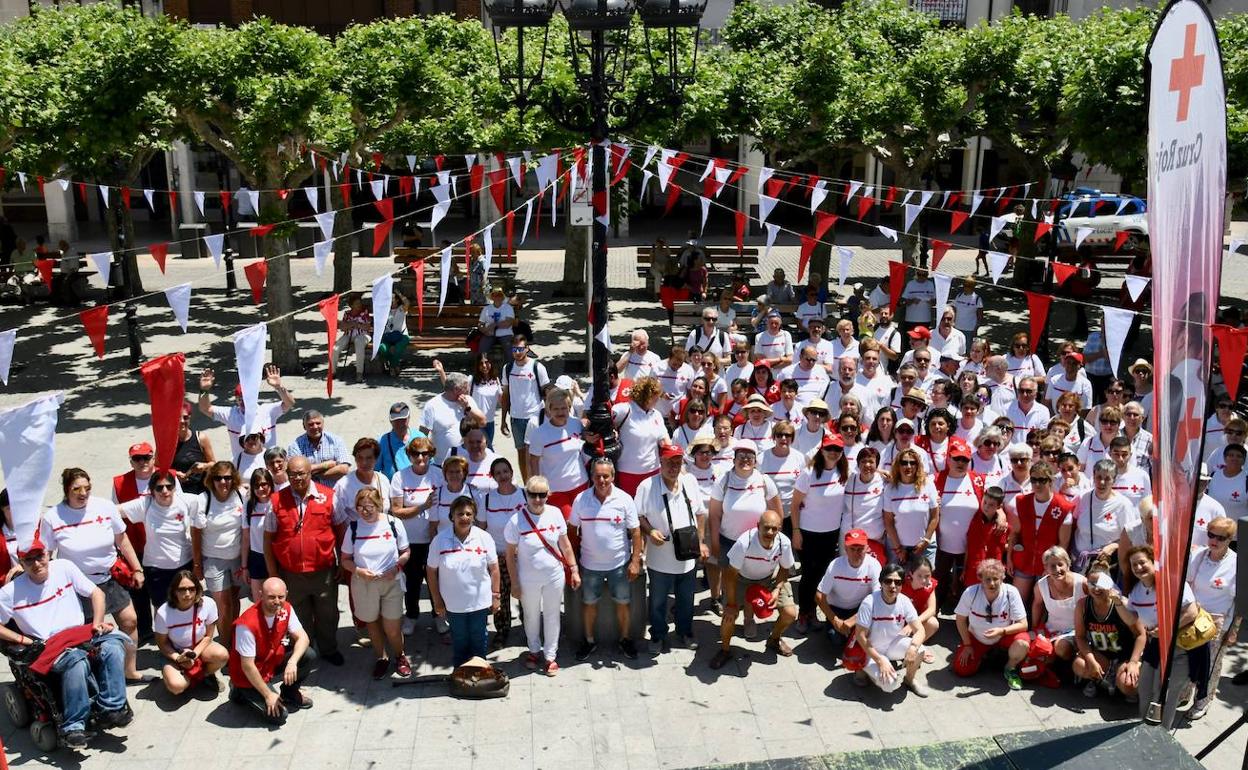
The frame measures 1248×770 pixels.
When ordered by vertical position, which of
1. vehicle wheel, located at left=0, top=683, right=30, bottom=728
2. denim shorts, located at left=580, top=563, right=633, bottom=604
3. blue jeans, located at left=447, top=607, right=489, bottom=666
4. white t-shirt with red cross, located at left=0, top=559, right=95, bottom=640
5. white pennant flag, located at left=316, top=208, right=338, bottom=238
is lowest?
vehicle wheel, located at left=0, top=683, right=30, bottom=728

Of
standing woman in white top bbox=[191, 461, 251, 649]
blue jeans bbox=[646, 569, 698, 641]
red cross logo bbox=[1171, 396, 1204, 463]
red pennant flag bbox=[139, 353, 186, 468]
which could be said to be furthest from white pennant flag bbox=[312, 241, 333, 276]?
red cross logo bbox=[1171, 396, 1204, 463]

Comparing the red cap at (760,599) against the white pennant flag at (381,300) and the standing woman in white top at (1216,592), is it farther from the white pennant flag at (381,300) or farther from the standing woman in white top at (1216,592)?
the white pennant flag at (381,300)

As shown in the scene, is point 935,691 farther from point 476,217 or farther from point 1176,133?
point 476,217

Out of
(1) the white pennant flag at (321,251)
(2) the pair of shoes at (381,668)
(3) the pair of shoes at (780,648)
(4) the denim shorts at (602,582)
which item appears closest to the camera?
(2) the pair of shoes at (381,668)

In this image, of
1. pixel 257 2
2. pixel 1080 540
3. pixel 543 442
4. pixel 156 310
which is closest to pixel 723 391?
pixel 543 442

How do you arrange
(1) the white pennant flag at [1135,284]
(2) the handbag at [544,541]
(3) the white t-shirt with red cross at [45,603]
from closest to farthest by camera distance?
1. (3) the white t-shirt with red cross at [45,603]
2. (2) the handbag at [544,541]
3. (1) the white pennant flag at [1135,284]

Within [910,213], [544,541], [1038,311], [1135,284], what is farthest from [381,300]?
[910,213]

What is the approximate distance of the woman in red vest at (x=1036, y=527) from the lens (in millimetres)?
7602

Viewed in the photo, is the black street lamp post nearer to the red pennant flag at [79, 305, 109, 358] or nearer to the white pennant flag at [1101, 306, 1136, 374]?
the red pennant flag at [79, 305, 109, 358]

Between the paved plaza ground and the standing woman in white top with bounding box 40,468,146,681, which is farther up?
the standing woman in white top with bounding box 40,468,146,681

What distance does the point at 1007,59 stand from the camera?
57.5 feet

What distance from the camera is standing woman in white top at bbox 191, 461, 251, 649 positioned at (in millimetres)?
7355

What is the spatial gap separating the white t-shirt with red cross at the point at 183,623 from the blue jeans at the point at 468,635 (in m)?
1.61

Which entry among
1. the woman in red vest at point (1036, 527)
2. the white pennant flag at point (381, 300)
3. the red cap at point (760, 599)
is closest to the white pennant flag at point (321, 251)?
the white pennant flag at point (381, 300)
